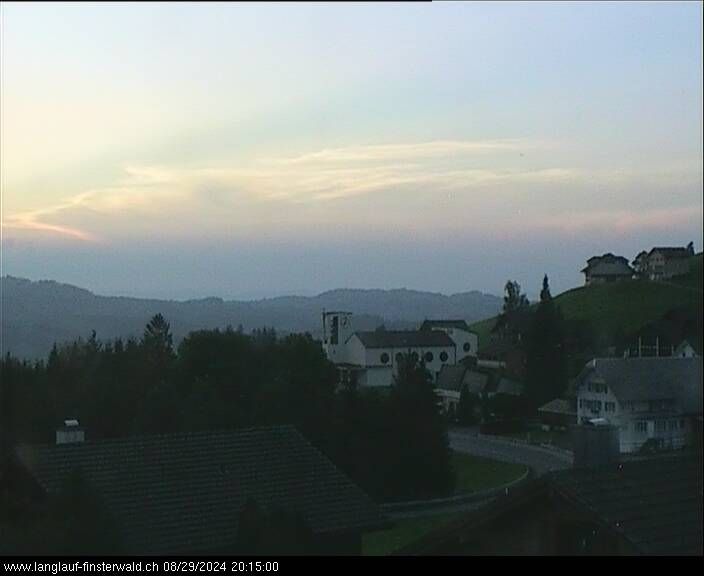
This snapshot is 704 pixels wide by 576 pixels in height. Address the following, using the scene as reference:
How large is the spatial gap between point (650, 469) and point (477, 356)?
1112mm

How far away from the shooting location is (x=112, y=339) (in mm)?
4051

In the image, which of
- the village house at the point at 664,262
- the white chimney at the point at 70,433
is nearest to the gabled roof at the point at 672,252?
the village house at the point at 664,262

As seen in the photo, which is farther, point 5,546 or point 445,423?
point 445,423

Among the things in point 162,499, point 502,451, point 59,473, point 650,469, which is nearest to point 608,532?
point 650,469

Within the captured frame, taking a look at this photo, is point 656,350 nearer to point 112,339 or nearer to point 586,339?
point 586,339

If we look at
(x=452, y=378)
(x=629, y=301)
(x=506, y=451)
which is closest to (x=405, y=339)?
(x=452, y=378)

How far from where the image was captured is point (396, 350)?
4262 mm

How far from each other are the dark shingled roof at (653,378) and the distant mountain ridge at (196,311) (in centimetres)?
64

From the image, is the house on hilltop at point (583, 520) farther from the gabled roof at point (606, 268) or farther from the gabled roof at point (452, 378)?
the gabled roof at point (452, 378)

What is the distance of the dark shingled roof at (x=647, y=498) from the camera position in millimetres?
3068

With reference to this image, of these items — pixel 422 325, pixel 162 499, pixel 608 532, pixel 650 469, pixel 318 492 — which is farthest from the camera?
pixel 422 325

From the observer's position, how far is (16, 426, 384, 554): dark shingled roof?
342 cm

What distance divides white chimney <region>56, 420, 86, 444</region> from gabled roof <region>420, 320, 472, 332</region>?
155 centimetres

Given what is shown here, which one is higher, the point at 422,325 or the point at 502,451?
the point at 422,325
